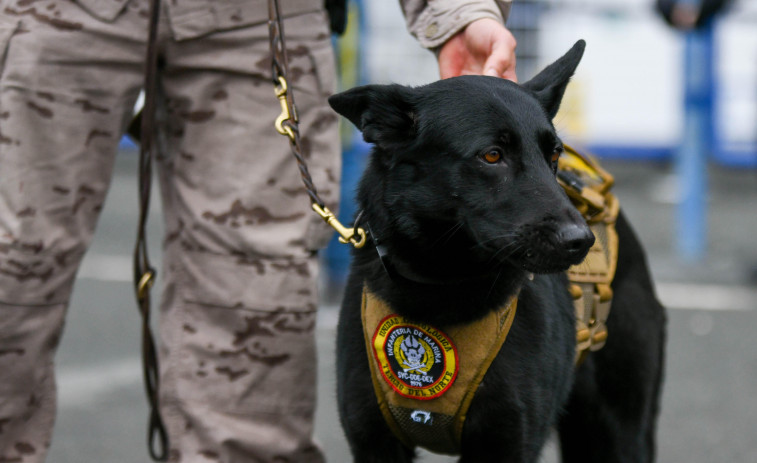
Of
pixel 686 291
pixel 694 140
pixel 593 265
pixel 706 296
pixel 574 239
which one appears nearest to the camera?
pixel 574 239

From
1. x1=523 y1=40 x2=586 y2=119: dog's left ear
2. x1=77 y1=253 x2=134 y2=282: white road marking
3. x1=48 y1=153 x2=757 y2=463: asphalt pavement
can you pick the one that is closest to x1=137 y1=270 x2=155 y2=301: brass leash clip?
x1=523 y1=40 x2=586 y2=119: dog's left ear

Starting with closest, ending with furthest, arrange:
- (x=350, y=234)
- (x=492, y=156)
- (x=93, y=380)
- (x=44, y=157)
→ (x=492, y=156) → (x=350, y=234) → (x=44, y=157) → (x=93, y=380)

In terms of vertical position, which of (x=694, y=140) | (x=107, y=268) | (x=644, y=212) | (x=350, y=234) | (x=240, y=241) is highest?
(x=350, y=234)

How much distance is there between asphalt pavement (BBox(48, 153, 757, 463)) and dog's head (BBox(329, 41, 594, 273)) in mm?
1072

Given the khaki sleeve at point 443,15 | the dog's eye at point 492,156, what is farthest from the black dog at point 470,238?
the khaki sleeve at point 443,15

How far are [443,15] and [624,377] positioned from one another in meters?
1.13

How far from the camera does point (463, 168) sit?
2.26 meters

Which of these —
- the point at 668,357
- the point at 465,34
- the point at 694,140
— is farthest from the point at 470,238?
the point at 694,140

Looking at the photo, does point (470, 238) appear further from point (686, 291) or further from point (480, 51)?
point (686, 291)

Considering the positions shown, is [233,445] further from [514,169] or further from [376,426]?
[514,169]

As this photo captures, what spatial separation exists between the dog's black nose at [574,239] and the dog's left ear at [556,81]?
49cm

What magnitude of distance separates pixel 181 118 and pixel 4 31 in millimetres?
461

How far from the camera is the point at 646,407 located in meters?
2.98

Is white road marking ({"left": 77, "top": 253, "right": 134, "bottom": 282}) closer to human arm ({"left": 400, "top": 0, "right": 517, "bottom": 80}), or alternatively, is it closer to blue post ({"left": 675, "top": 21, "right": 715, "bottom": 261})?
blue post ({"left": 675, "top": 21, "right": 715, "bottom": 261})
